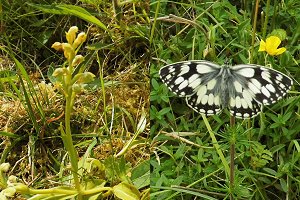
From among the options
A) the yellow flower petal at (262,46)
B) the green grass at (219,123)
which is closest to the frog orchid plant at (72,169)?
the green grass at (219,123)

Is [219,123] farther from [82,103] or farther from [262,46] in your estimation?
[82,103]

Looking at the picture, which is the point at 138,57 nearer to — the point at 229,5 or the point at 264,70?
the point at 229,5

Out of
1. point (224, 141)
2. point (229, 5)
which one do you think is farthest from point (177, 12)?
point (224, 141)

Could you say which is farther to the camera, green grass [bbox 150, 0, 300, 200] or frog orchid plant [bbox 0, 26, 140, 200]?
green grass [bbox 150, 0, 300, 200]

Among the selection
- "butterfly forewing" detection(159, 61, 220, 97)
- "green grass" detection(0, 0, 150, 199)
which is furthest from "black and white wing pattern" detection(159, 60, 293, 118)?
"green grass" detection(0, 0, 150, 199)

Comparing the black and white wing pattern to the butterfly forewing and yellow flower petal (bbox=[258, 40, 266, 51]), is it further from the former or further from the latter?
yellow flower petal (bbox=[258, 40, 266, 51])

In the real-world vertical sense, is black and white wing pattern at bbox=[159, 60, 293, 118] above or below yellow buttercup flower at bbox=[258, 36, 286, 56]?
below
